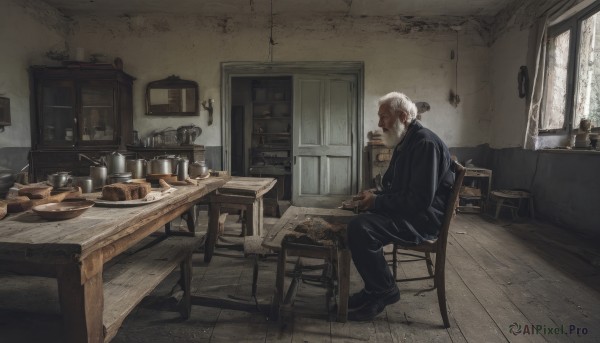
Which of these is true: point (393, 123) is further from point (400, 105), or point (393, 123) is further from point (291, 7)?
point (291, 7)

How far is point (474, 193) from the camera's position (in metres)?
5.27

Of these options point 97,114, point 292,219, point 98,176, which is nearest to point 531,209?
point 292,219

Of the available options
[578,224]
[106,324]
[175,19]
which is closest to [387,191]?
[106,324]

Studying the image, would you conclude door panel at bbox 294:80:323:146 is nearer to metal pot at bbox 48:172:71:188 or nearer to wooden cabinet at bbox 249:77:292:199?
wooden cabinet at bbox 249:77:292:199

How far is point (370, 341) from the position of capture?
6.52ft

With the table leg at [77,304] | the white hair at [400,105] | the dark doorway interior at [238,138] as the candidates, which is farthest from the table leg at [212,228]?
the dark doorway interior at [238,138]

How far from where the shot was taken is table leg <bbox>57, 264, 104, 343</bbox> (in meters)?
1.24

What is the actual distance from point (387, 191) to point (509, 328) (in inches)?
43.3

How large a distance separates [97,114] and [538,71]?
251 inches

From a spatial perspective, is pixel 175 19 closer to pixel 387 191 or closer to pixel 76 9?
pixel 76 9

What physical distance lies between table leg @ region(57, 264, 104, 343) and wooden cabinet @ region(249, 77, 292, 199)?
6.63 m

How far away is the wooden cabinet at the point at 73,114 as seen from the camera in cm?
517

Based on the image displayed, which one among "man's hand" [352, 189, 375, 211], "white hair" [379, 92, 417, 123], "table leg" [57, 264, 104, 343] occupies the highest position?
"white hair" [379, 92, 417, 123]

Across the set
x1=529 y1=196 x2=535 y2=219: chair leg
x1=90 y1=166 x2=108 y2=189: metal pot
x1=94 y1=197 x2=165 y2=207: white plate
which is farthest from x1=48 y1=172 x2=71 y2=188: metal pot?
x1=529 y1=196 x2=535 y2=219: chair leg
